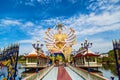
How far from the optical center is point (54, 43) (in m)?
52.1

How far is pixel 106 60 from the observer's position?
223ft

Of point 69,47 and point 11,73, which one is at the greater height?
point 69,47

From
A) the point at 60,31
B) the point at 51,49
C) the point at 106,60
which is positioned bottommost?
the point at 106,60

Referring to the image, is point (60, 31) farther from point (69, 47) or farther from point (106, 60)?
point (106, 60)

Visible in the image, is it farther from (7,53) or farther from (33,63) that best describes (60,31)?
(7,53)

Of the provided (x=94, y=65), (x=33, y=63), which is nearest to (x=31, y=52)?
(x=33, y=63)

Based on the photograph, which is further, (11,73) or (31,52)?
(31,52)

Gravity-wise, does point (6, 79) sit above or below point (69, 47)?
below

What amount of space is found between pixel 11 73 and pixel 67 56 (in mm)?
45935

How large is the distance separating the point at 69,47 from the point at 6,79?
44.0 m

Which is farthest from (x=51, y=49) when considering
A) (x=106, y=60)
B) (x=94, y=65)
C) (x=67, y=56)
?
(x=106, y=60)

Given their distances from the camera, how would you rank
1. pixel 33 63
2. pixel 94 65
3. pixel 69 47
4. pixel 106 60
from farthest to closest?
pixel 106 60
pixel 69 47
pixel 33 63
pixel 94 65

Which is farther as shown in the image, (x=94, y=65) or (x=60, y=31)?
(x=60, y=31)

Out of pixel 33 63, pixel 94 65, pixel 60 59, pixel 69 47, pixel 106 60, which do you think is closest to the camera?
pixel 94 65
